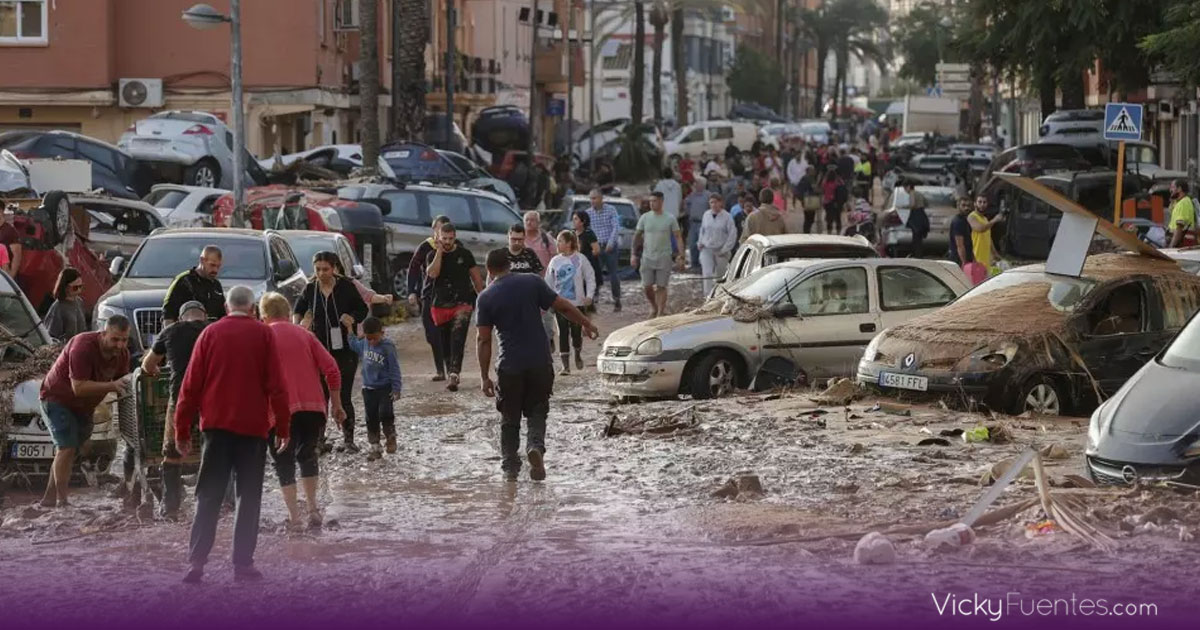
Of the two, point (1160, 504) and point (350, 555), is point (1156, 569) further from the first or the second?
point (350, 555)

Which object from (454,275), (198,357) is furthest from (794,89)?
(198,357)

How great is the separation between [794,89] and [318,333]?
426 feet

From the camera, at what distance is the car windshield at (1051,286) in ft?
56.0

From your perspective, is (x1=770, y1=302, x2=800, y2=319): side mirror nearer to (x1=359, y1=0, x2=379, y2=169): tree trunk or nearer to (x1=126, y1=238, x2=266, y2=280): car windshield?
(x1=126, y1=238, x2=266, y2=280): car windshield

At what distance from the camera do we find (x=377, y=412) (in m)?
15.9

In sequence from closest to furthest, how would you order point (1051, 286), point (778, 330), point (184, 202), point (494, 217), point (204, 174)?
point (1051, 286)
point (778, 330)
point (494, 217)
point (184, 202)
point (204, 174)

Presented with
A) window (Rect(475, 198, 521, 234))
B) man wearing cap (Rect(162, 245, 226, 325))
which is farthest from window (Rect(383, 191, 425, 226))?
man wearing cap (Rect(162, 245, 226, 325))

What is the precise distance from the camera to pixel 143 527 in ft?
41.8

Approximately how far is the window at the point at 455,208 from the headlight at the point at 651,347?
12515mm

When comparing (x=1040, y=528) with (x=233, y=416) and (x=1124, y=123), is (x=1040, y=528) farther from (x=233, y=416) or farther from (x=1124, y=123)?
(x=1124, y=123)

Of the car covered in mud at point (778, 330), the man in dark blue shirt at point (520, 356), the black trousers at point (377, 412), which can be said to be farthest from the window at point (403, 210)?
the man in dark blue shirt at point (520, 356)

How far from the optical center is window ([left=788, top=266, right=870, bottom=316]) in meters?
19.4

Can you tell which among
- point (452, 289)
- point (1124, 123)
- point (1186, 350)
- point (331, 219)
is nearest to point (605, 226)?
point (331, 219)

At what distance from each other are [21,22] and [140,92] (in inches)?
110
